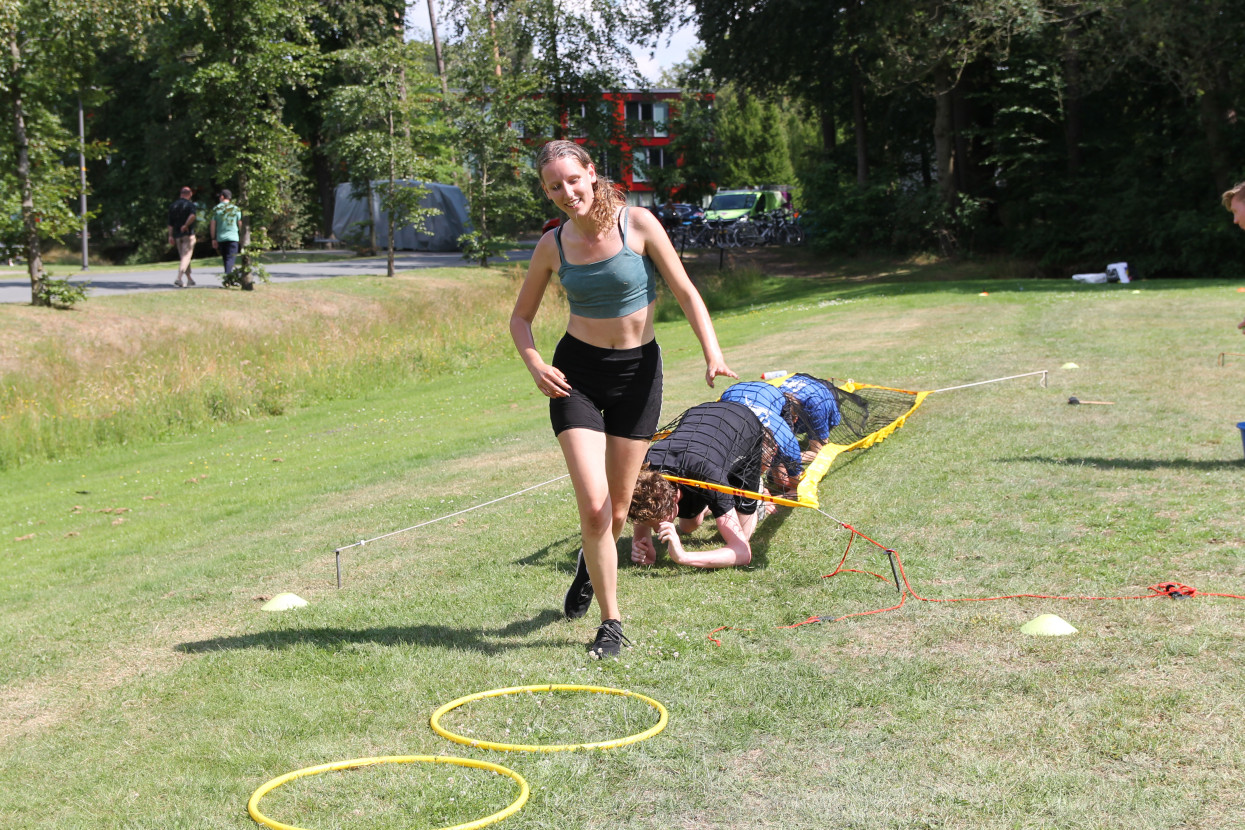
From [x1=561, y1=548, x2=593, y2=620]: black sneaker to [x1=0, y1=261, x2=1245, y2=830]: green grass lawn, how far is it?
148 millimetres

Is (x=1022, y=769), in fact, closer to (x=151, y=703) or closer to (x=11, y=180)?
(x=151, y=703)

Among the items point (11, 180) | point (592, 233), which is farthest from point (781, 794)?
point (11, 180)

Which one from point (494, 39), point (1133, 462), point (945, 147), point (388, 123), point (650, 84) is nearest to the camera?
point (1133, 462)

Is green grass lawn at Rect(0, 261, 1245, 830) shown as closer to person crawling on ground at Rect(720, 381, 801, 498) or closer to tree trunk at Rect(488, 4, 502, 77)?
person crawling on ground at Rect(720, 381, 801, 498)

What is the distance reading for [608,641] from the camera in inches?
188

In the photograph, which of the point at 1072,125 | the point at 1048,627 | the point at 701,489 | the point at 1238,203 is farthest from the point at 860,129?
the point at 1048,627

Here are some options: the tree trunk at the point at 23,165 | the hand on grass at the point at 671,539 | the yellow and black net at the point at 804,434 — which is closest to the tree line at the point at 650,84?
the tree trunk at the point at 23,165

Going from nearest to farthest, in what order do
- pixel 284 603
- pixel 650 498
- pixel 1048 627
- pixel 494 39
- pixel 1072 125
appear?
pixel 1048 627 → pixel 650 498 → pixel 284 603 → pixel 1072 125 → pixel 494 39

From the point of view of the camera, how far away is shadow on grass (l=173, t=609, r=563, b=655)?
509 cm

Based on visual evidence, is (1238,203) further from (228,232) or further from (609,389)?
(228,232)

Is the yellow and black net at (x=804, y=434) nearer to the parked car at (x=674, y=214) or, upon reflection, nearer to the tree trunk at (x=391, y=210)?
the tree trunk at (x=391, y=210)

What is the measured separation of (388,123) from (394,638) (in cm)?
2552

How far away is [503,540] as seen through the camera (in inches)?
272

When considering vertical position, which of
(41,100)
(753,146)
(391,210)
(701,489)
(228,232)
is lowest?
Result: (701,489)
